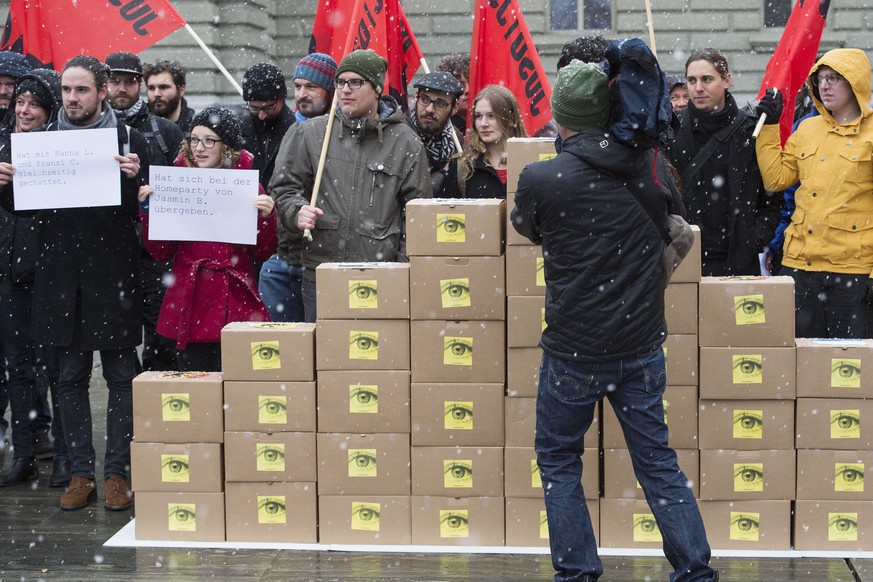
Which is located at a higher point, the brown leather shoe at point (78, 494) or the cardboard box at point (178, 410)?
the cardboard box at point (178, 410)

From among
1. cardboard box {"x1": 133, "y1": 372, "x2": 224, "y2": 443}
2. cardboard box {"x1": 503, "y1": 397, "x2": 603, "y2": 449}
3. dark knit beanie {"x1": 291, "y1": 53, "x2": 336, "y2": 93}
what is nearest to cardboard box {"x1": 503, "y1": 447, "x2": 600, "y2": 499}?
cardboard box {"x1": 503, "y1": 397, "x2": 603, "y2": 449}

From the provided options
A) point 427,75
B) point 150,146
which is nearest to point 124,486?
point 150,146

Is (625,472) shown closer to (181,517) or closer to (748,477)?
(748,477)

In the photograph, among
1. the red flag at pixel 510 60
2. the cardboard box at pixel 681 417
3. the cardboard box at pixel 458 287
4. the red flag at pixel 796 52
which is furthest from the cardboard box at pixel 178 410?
the red flag at pixel 796 52

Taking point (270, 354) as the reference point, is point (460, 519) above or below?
below

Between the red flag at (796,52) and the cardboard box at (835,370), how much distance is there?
4.88 ft

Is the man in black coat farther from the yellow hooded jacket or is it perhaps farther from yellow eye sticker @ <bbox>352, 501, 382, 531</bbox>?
the yellow hooded jacket

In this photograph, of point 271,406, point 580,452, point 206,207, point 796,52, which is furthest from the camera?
point 796,52

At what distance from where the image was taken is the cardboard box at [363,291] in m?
5.19

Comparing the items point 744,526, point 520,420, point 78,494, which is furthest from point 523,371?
point 78,494

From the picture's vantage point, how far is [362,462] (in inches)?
207

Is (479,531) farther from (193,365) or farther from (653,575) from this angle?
(193,365)

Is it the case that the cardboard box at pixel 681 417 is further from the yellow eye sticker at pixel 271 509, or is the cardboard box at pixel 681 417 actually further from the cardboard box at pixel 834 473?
the yellow eye sticker at pixel 271 509

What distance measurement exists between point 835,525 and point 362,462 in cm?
205
